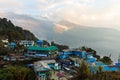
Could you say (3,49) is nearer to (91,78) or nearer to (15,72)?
(15,72)

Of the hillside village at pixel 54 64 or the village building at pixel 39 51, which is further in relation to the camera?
the village building at pixel 39 51

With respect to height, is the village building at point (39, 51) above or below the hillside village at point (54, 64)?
above

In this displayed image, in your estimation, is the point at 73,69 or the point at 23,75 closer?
the point at 23,75

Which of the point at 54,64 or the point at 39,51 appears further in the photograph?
the point at 39,51

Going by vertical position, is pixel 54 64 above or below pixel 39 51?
below

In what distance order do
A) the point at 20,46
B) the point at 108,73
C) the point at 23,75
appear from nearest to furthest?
the point at 23,75 → the point at 108,73 → the point at 20,46

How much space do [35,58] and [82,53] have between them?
6439mm

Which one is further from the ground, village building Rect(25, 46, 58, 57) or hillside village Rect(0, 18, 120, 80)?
village building Rect(25, 46, 58, 57)

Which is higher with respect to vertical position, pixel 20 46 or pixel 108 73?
pixel 20 46

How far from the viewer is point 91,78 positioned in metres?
22.8

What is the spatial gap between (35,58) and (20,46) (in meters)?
6.02

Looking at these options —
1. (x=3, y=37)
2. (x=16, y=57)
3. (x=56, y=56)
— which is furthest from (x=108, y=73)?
(x=3, y=37)

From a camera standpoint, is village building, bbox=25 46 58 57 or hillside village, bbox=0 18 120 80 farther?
village building, bbox=25 46 58 57

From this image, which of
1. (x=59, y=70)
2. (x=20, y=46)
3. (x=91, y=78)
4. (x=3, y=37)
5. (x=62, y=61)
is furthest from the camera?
(x=3, y=37)
